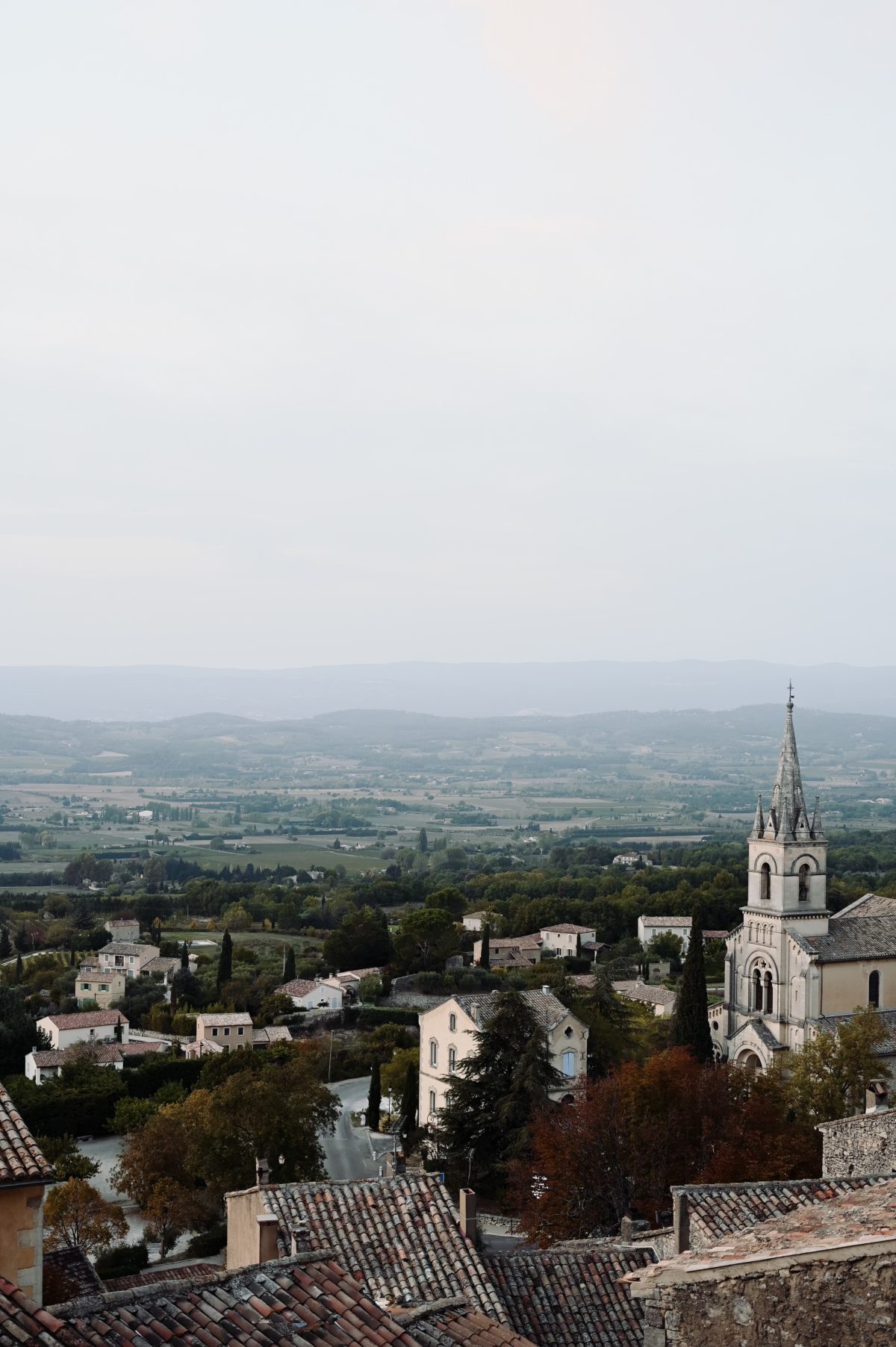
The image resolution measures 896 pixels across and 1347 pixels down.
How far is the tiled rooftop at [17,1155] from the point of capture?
8.37 m

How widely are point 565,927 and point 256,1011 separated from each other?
2289cm

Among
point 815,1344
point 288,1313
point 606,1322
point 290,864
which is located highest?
point 815,1344

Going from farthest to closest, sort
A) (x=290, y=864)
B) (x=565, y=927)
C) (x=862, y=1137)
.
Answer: (x=290, y=864)
(x=565, y=927)
(x=862, y=1137)

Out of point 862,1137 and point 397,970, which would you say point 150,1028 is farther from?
point 862,1137

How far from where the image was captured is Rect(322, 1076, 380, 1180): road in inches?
1273

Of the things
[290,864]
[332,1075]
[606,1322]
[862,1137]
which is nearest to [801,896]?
[332,1075]

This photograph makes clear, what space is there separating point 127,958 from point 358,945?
11.8 meters

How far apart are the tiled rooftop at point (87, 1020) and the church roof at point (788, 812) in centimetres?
Answer: 2623

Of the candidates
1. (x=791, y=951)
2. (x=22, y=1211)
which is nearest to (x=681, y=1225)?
(x=22, y=1211)

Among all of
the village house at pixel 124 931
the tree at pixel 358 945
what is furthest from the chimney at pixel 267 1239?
the village house at pixel 124 931

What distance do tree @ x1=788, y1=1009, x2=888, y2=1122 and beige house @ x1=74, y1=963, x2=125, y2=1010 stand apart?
111 feet

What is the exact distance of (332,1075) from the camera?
46.6m

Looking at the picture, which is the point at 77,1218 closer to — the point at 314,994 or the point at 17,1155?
the point at 17,1155

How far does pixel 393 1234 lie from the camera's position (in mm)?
12867
